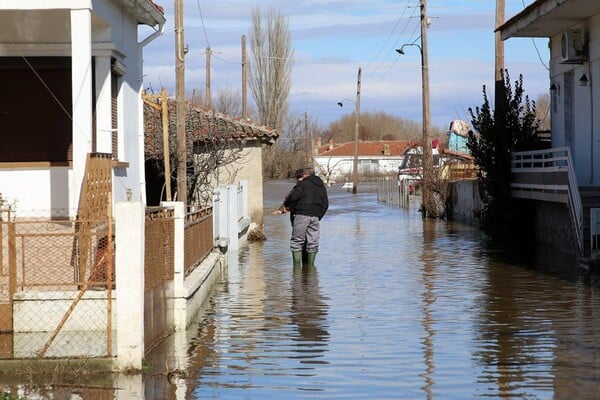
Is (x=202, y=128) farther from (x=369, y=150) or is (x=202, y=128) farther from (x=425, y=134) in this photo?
(x=369, y=150)

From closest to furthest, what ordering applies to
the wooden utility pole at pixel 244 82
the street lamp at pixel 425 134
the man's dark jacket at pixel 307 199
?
1. the man's dark jacket at pixel 307 199
2. the street lamp at pixel 425 134
3. the wooden utility pole at pixel 244 82

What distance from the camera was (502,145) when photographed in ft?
88.5

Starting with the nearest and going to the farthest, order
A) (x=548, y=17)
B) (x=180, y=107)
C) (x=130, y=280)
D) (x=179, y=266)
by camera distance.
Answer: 1. (x=130, y=280)
2. (x=179, y=266)
3. (x=180, y=107)
4. (x=548, y=17)

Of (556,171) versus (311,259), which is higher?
(556,171)

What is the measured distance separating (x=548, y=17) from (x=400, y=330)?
13904mm

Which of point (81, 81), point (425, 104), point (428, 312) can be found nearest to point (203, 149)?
point (81, 81)

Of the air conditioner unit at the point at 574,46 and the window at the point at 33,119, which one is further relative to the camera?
the air conditioner unit at the point at 574,46

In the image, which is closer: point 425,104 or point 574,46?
point 574,46

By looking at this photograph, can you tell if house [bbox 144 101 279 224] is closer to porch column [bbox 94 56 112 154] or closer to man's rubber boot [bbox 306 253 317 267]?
man's rubber boot [bbox 306 253 317 267]

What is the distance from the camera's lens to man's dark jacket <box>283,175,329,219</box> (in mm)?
19562

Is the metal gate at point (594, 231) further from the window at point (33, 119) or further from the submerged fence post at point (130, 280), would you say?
the submerged fence post at point (130, 280)

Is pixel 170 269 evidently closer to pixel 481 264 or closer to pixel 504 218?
pixel 481 264

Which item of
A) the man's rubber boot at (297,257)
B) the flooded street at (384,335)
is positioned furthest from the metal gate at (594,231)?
the man's rubber boot at (297,257)

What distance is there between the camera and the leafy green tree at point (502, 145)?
1044 inches
